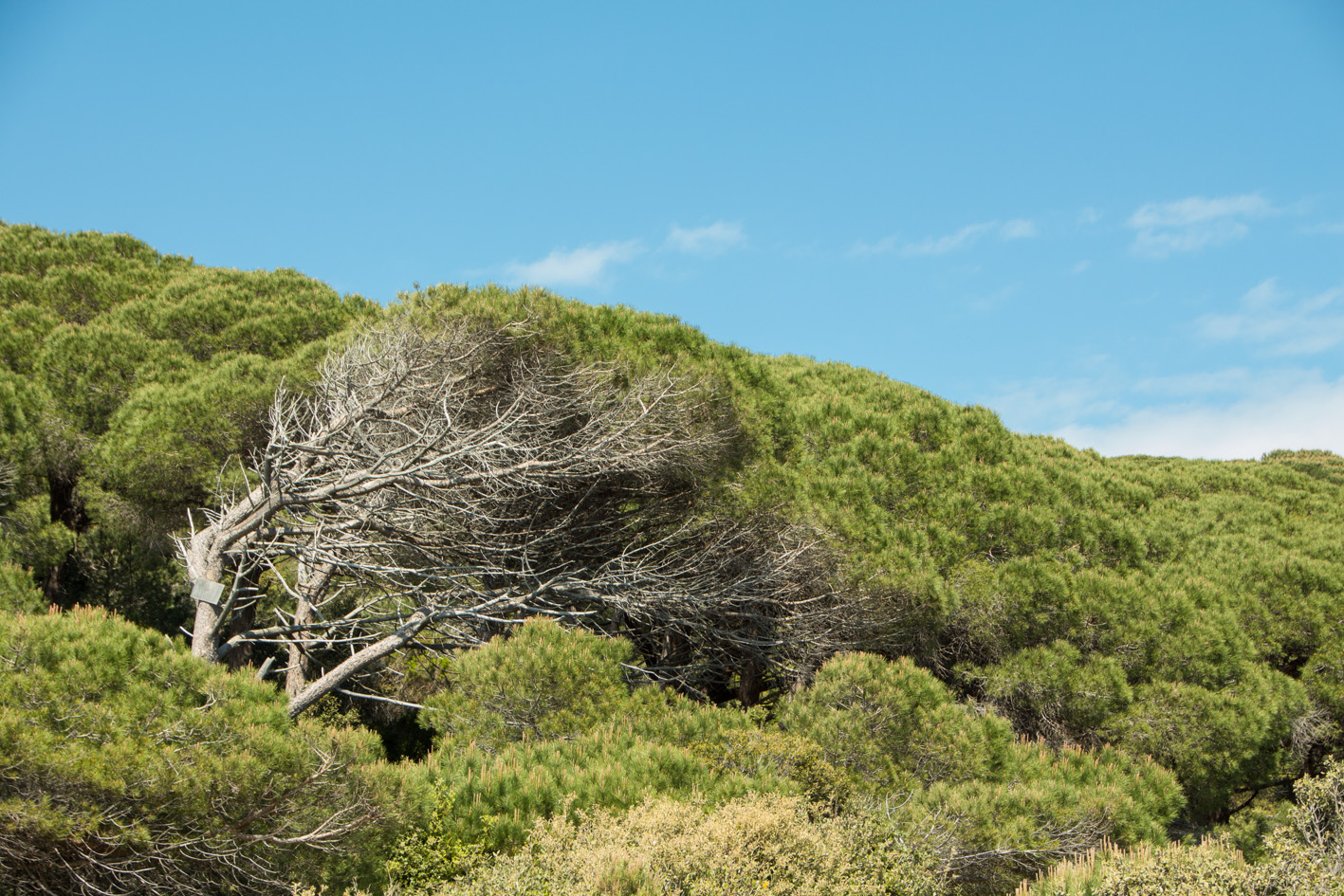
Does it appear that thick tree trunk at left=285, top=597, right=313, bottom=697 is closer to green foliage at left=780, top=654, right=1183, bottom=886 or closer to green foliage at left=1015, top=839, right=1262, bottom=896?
green foliage at left=780, top=654, right=1183, bottom=886

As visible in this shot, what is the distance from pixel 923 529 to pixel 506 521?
5.02 meters

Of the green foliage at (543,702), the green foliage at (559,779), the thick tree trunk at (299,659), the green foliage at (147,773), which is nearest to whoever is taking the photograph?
the green foliage at (147,773)

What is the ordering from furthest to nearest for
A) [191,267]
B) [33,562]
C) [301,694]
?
[191,267] → [33,562] → [301,694]

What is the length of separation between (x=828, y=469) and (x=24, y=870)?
Answer: 8803 mm

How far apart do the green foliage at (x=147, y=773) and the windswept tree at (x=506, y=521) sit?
3200 mm

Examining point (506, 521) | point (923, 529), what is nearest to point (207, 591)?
point (506, 521)

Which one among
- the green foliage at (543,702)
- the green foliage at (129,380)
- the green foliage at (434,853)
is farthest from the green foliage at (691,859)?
the green foliage at (129,380)

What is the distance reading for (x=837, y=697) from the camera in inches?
305

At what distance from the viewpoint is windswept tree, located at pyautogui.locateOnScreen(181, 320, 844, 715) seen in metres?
8.48

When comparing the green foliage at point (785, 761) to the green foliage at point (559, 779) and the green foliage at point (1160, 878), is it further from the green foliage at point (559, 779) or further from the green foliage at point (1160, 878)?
the green foliage at point (1160, 878)

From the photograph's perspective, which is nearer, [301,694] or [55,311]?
[301,694]

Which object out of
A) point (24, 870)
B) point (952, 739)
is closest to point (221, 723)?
point (24, 870)

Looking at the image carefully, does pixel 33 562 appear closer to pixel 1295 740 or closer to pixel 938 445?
pixel 938 445

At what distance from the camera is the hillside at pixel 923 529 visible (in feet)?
31.0
